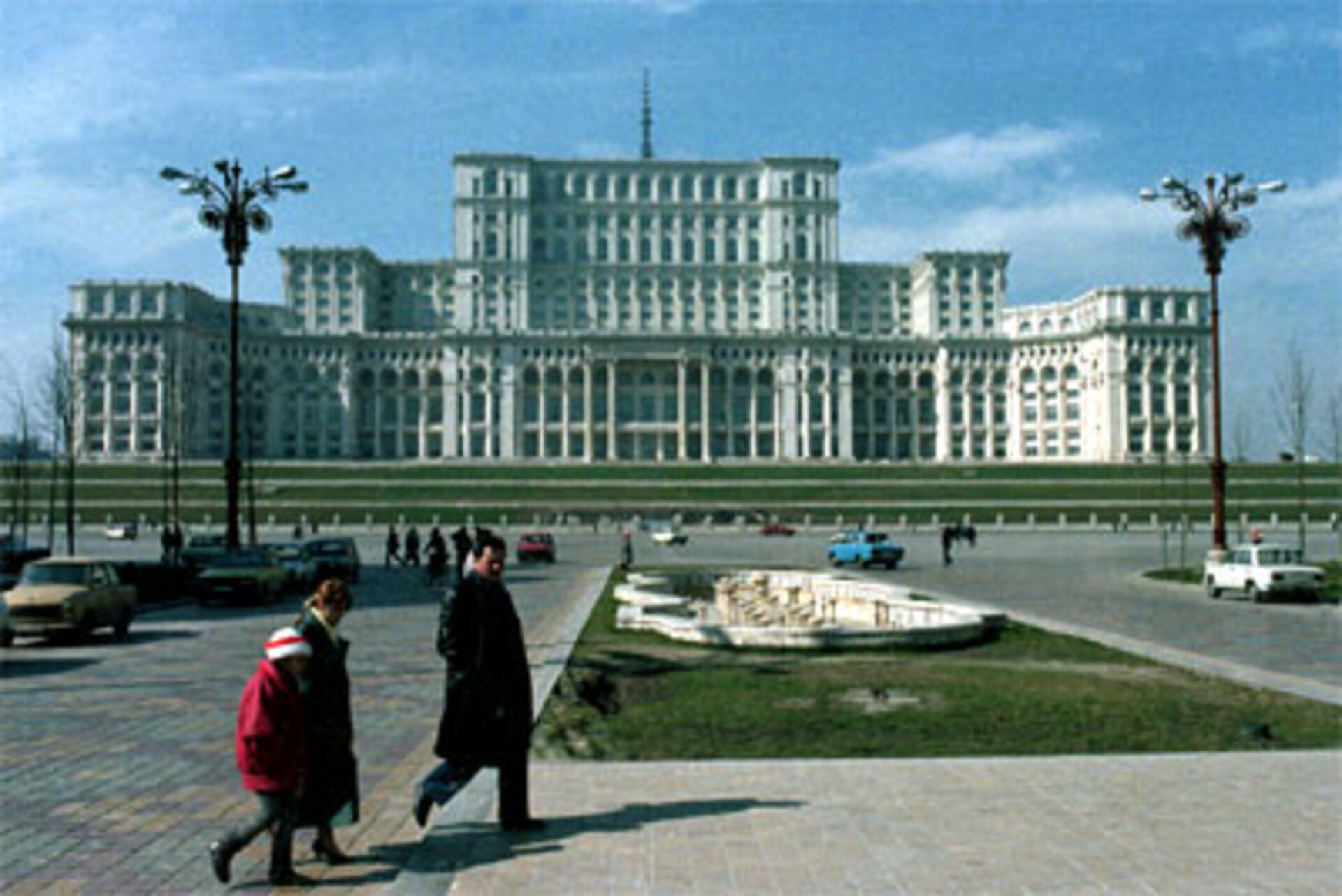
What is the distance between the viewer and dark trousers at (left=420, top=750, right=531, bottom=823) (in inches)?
273

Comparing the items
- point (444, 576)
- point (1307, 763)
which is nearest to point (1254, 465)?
point (444, 576)

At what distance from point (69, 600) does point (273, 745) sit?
1397 centimetres

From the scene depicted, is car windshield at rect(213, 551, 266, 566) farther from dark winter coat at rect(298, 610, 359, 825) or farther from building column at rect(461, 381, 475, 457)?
building column at rect(461, 381, 475, 457)

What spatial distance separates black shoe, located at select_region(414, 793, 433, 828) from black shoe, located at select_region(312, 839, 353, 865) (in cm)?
46

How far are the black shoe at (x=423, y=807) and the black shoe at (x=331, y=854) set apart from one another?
46 cm

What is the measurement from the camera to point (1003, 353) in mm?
130625

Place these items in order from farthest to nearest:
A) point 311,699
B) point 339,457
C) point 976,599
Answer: point 339,457 < point 976,599 < point 311,699

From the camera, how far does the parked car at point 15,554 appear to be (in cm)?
2717

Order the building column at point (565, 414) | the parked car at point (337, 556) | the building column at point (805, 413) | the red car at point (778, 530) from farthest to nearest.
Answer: the building column at point (805, 413) < the building column at point (565, 414) < the red car at point (778, 530) < the parked car at point (337, 556)

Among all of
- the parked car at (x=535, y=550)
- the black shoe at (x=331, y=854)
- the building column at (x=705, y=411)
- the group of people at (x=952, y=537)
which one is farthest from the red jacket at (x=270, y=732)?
the building column at (x=705, y=411)

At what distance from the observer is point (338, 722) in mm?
6500

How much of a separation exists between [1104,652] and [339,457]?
118 metres

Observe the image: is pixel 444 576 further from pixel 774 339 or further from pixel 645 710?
pixel 774 339

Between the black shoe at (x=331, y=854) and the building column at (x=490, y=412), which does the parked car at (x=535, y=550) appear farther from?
the building column at (x=490, y=412)
